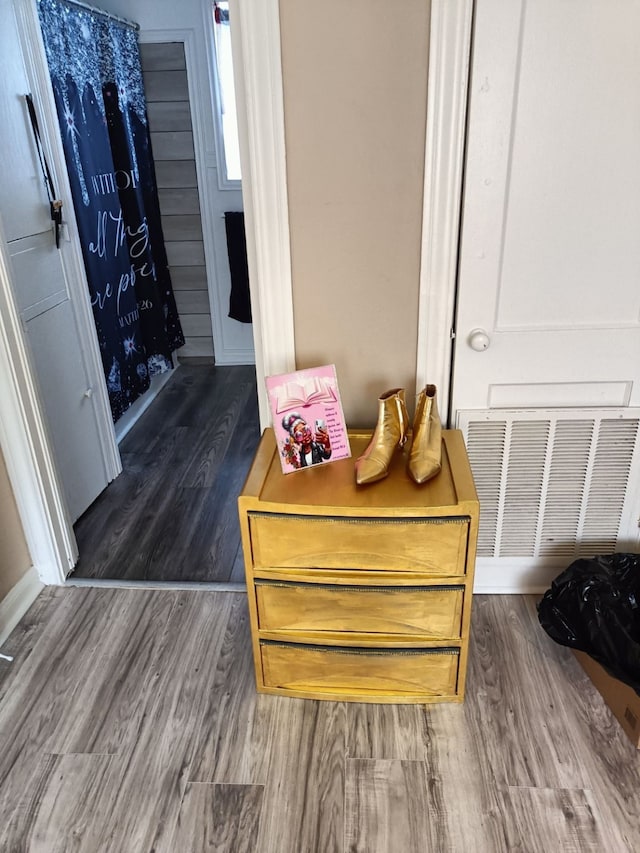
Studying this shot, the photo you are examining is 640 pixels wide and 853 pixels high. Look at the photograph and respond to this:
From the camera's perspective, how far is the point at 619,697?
1.57 metres

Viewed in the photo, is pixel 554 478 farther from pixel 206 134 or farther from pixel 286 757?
pixel 206 134

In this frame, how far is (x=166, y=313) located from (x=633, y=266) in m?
2.89

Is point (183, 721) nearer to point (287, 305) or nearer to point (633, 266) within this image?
point (287, 305)

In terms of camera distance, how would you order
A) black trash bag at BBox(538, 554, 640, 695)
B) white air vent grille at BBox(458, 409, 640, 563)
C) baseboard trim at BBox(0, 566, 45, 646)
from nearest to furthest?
black trash bag at BBox(538, 554, 640, 695) < white air vent grille at BBox(458, 409, 640, 563) < baseboard trim at BBox(0, 566, 45, 646)

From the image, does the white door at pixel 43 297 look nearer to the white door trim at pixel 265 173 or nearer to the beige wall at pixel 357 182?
the white door trim at pixel 265 173

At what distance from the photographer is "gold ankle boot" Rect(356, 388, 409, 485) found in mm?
Result: 1521

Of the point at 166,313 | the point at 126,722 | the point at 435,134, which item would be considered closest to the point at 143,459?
the point at 166,313

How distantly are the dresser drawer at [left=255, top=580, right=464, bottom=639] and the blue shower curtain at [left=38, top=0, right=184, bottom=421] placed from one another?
5.74 feet

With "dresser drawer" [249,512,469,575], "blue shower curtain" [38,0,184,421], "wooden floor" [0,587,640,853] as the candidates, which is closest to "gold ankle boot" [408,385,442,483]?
"dresser drawer" [249,512,469,575]

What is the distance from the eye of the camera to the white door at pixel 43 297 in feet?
6.72

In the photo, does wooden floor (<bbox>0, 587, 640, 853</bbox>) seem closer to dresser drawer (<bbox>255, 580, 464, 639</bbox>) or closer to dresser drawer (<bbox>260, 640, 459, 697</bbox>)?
dresser drawer (<bbox>260, 640, 459, 697</bbox>)

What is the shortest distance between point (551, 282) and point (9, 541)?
1805 mm

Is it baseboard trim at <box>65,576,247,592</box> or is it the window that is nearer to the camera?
baseboard trim at <box>65,576,247,592</box>

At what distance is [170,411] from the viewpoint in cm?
355
